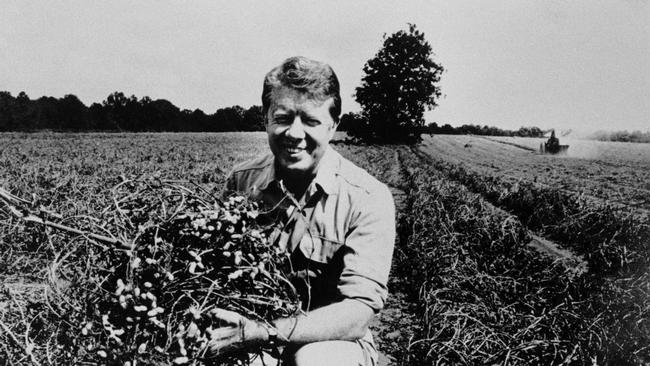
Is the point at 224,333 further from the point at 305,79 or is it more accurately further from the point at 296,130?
the point at 305,79

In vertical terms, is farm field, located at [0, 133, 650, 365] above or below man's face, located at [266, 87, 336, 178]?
below

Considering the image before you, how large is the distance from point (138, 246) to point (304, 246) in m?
0.86

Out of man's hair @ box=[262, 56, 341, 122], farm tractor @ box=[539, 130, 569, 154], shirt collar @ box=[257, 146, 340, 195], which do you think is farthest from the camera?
farm tractor @ box=[539, 130, 569, 154]

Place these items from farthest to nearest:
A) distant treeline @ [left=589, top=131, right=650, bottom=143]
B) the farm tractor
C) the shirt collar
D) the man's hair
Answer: distant treeline @ [left=589, top=131, right=650, bottom=143] < the farm tractor < the shirt collar < the man's hair

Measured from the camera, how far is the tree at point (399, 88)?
35.2m

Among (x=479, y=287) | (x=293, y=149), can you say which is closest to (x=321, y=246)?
(x=293, y=149)

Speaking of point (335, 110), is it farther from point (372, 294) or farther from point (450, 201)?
point (450, 201)

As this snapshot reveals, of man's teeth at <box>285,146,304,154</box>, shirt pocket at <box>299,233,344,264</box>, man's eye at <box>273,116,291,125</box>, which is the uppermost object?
man's eye at <box>273,116,291,125</box>

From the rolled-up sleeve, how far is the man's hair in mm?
535

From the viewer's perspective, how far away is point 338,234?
221cm

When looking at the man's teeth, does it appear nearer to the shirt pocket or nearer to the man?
the man

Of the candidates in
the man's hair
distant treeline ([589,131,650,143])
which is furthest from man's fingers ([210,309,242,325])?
distant treeline ([589,131,650,143])

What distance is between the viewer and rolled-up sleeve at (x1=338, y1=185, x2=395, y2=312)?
6.57 ft

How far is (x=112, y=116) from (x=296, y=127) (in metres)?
68.2
